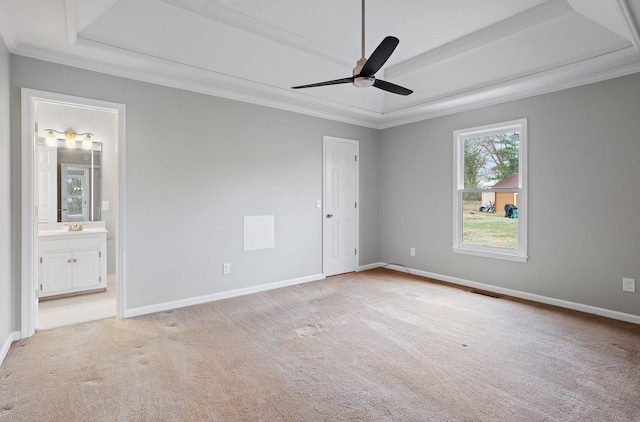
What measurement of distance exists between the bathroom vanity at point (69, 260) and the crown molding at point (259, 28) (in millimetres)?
3160

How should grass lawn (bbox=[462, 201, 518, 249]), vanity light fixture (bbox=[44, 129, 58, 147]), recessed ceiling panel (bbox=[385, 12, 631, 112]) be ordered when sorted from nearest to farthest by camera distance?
recessed ceiling panel (bbox=[385, 12, 631, 112]) → grass lawn (bbox=[462, 201, 518, 249]) → vanity light fixture (bbox=[44, 129, 58, 147])

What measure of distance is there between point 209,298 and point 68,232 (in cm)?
210

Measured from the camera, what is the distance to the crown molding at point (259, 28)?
300cm

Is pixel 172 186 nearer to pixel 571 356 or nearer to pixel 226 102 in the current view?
pixel 226 102

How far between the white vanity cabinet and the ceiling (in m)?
2.25

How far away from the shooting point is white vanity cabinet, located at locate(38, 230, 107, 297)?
4.09 metres

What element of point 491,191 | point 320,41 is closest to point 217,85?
point 320,41

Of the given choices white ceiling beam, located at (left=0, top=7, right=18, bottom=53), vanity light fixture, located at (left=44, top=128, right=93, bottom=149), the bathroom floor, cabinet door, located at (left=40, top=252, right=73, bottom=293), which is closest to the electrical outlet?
the bathroom floor

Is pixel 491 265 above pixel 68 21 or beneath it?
beneath

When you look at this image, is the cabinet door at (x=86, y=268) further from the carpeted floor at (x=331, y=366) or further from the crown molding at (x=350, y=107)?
the crown molding at (x=350, y=107)

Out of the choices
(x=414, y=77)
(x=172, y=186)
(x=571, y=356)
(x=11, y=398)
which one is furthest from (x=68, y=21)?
(x=571, y=356)

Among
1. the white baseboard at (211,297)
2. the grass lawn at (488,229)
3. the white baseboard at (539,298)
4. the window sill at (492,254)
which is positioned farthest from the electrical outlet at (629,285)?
the white baseboard at (211,297)

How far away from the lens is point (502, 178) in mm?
4426

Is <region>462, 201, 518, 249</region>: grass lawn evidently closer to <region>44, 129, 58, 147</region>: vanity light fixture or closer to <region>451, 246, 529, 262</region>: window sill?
<region>451, 246, 529, 262</region>: window sill
